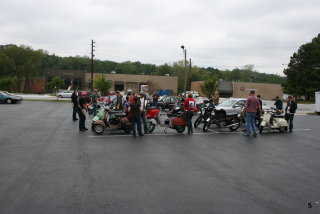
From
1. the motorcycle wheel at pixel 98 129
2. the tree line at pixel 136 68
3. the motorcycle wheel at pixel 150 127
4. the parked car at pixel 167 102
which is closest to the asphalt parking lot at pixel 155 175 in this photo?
the motorcycle wheel at pixel 98 129

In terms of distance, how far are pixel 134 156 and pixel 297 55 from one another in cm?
6682

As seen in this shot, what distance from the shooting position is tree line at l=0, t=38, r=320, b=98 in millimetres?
65250

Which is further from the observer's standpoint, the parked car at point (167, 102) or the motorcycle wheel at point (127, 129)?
the parked car at point (167, 102)

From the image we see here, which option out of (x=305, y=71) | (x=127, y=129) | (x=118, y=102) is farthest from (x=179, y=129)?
(x=305, y=71)

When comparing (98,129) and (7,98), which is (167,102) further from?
(7,98)

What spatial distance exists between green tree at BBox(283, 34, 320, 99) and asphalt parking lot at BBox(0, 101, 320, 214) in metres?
58.5

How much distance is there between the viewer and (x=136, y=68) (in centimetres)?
14338

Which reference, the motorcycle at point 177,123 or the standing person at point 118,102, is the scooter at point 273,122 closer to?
the motorcycle at point 177,123

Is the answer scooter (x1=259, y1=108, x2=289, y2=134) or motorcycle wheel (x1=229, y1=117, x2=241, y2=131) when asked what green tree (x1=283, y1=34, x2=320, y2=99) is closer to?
scooter (x1=259, y1=108, x2=289, y2=134)

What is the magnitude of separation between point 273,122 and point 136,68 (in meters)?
131

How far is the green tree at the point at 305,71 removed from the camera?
64000 millimetres

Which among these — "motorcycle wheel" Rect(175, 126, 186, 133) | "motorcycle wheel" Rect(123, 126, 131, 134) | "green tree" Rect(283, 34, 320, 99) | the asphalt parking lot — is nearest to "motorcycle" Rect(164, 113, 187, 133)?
"motorcycle wheel" Rect(175, 126, 186, 133)

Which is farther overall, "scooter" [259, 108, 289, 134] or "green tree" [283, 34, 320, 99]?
"green tree" [283, 34, 320, 99]

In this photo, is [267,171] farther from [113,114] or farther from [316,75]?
[316,75]
